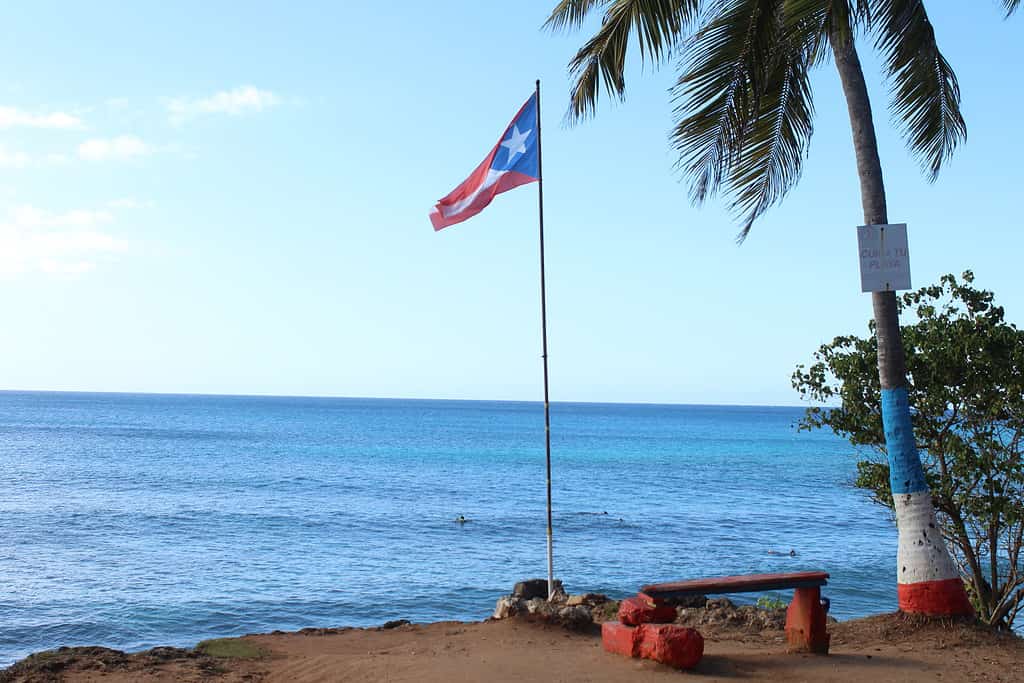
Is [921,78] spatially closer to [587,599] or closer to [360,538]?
[587,599]

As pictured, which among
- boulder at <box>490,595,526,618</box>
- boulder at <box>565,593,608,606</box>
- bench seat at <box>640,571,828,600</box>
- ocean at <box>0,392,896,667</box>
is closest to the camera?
bench seat at <box>640,571,828,600</box>

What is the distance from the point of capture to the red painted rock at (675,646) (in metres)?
8.38

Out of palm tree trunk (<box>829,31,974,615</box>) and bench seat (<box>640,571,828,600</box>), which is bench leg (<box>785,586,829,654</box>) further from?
palm tree trunk (<box>829,31,974,615</box>)

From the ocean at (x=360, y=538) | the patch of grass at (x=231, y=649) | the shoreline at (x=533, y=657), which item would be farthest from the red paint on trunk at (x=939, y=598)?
the patch of grass at (x=231, y=649)

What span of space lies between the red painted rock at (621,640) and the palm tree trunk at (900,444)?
3015mm

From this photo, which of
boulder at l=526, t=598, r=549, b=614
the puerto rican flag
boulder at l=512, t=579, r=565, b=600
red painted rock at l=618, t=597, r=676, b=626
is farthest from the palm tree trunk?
boulder at l=512, t=579, r=565, b=600

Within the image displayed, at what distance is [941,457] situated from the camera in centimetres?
1205

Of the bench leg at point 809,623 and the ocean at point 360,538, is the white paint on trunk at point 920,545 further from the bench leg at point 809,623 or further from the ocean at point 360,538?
the ocean at point 360,538

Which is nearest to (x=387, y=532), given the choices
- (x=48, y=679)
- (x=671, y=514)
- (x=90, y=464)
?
(x=671, y=514)

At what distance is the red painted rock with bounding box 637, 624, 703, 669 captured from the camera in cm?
838

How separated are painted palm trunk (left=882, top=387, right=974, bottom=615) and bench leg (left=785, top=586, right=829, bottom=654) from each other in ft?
3.75

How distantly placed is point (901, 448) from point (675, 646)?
3456 millimetres

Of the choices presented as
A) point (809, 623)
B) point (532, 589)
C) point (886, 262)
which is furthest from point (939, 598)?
point (532, 589)

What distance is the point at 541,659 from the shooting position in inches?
362
